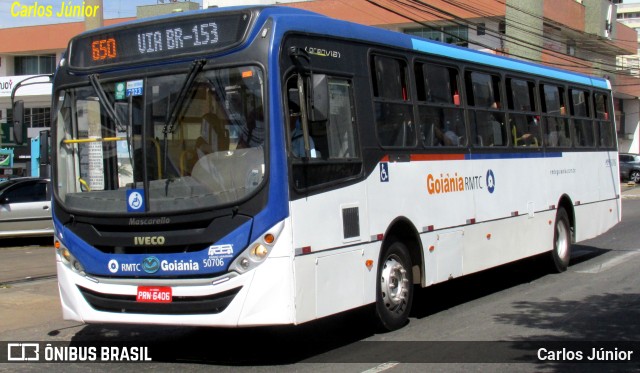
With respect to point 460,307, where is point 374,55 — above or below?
above

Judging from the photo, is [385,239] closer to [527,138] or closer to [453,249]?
A: [453,249]

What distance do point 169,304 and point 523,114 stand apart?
687 centimetres

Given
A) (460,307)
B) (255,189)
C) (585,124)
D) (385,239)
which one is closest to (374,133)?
(385,239)

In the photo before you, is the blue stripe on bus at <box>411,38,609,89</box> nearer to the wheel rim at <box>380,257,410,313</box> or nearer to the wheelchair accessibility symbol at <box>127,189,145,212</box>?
the wheel rim at <box>380,257,410,313</box>

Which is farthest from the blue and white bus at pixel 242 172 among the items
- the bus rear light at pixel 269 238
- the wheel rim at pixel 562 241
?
the wheel rim at pixel 562 241

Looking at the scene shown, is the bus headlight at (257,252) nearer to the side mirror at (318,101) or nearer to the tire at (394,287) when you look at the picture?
the side mirror at (318,101)

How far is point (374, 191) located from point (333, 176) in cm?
76

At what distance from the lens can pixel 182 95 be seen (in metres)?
7.00

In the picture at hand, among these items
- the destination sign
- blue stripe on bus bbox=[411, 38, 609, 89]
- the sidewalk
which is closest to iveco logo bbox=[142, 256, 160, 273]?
the destination sign

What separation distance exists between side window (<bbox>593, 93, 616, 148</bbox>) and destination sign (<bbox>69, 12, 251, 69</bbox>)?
9.62 meters

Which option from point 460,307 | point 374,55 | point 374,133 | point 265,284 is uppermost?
point 374,55

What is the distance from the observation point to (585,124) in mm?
14062

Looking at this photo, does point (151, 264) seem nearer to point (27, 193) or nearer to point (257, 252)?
point (257, 252)

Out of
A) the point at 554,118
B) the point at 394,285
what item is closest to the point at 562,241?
the point at 554,118
